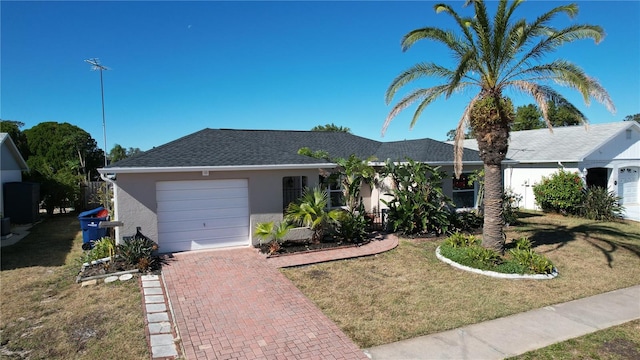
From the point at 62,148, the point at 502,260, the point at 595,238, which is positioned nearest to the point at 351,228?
the point at 502,260

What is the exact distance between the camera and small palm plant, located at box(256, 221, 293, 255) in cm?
1125

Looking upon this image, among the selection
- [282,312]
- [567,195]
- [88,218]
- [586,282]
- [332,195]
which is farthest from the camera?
[567,195]

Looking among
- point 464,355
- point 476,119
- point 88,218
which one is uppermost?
point 476,119

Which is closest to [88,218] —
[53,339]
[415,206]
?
[53,339]

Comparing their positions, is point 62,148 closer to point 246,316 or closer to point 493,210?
point 246,316

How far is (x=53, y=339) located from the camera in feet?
20.6

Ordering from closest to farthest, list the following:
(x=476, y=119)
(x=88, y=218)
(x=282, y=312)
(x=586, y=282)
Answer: (x=282, y=312) → (x=586, y=282) → (x=476, y=119) → (x=88, y=218)

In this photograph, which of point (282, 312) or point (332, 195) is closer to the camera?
point (282, 312)

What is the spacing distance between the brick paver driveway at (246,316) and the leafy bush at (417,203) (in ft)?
18.5

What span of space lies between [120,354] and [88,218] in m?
8.14

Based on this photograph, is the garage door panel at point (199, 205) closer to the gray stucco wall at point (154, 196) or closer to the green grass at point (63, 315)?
the gray stucco wall at point (154, 196)

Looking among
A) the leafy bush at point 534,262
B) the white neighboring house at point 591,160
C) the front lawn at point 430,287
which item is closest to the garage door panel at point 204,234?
the front lawn at point 430,287

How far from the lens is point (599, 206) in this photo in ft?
57.1

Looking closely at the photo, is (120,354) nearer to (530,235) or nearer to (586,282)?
(586,282)
